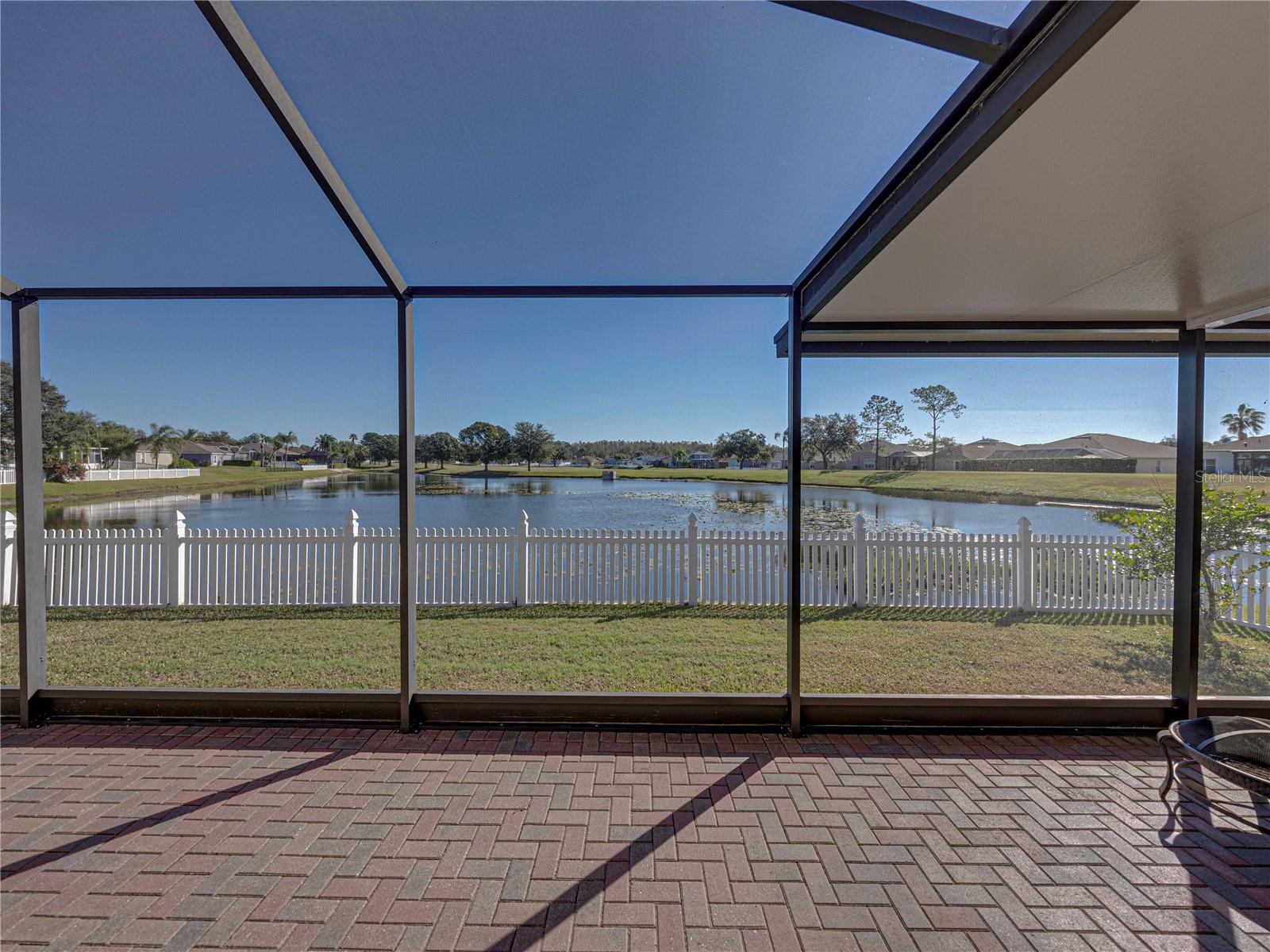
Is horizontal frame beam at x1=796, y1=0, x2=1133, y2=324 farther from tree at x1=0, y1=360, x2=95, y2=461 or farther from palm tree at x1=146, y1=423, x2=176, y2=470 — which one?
tree at x1=0, y1=360, x2=95, y2=461

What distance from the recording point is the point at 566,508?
5.54 meters

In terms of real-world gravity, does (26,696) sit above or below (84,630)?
above

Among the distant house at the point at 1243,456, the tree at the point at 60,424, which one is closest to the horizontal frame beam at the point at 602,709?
the distant house at the point at 1243,456

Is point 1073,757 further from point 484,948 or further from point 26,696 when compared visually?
point 26,696

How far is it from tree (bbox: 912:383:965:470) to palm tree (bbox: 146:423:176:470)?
8172mm

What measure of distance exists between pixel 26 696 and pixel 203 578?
2709 mm

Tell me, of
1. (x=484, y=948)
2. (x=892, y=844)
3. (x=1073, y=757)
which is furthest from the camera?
(x=1073, y=757)

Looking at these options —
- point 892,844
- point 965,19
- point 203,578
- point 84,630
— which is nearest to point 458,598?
point 203,578

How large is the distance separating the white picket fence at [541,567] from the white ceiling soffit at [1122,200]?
2.85 metres

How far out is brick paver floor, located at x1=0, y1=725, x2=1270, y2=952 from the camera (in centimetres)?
159

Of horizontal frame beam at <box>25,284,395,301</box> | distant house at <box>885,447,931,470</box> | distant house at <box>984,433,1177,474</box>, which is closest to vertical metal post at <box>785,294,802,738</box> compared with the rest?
horizontal frame beam at <box>25,284,395,301</box>

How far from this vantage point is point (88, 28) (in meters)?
1.60

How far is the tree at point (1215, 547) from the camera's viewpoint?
407 cm

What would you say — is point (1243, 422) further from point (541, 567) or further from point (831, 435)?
point (541, 567)
